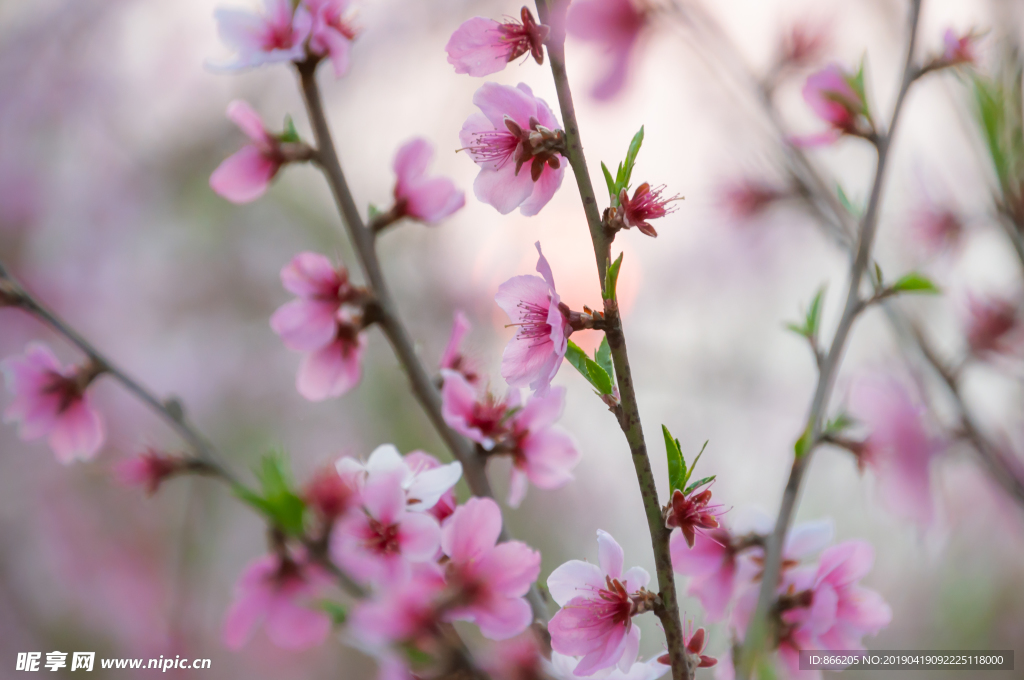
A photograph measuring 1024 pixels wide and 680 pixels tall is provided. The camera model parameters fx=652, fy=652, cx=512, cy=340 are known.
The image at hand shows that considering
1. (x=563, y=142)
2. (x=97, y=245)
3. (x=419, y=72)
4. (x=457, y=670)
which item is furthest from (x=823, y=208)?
(x=97, y=245)

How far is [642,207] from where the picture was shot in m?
0.41

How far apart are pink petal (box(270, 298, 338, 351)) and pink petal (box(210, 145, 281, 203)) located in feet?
0.37

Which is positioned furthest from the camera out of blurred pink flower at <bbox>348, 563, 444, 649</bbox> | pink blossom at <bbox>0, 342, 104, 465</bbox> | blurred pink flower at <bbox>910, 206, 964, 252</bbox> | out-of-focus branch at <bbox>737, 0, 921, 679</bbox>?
blurred pink flower at <bbox>910, 206, 964, 252</bbox>

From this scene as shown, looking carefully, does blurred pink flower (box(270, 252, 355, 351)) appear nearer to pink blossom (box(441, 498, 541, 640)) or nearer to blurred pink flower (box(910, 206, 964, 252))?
pink blossom (box(441, 498, 541, 640))

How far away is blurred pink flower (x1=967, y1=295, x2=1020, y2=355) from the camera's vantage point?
637 millimetres

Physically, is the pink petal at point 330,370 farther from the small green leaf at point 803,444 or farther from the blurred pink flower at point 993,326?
the blurred pink flower at point 993,326

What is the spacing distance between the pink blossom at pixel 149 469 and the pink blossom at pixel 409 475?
195mm

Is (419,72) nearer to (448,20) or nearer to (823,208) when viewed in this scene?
(448,20)

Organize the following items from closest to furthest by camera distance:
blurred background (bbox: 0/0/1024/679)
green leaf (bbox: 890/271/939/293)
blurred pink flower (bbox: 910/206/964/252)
→ green leaf (bbox: 890/271/939/293)
blurred pink flower (bbox: 910/206/964/252)
blurred background (bbox: 0/0/1024/679)

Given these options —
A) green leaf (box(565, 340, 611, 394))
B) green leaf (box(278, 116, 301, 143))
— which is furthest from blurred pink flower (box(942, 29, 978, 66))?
green leaf (box(278, 116, 301, 143))

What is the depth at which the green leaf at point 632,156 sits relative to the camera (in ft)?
1.35

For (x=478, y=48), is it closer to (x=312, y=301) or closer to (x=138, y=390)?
(x=312, y=301)

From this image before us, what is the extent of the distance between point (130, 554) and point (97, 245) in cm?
83

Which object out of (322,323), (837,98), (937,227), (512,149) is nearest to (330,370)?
(322,323)
